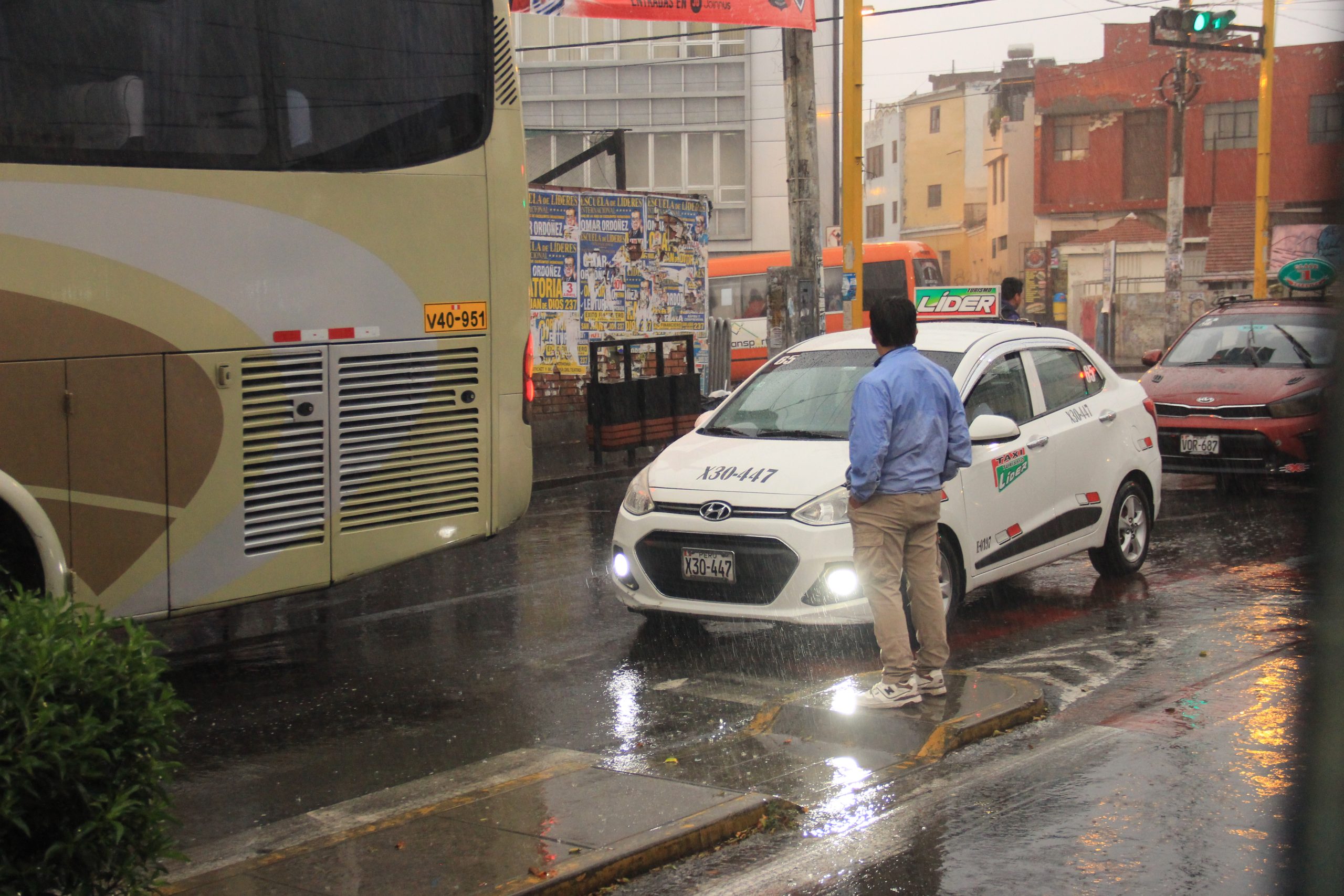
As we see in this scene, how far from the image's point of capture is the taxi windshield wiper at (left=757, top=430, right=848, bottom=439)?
793 cm

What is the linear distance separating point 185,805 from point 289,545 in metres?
1.77

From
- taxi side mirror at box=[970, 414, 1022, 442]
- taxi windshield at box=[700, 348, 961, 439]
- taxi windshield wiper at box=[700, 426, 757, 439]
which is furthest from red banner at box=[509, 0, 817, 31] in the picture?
taxi side mirror at box=[970, 414, 1022, 442]

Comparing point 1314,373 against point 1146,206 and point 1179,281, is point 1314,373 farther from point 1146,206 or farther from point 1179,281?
point 1146,206

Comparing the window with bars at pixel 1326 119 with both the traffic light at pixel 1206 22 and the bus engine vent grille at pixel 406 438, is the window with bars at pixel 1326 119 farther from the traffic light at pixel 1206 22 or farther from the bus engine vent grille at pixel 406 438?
the traffic light at pixel 1206 22

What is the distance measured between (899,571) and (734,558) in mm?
1263

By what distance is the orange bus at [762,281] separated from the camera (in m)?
31.5

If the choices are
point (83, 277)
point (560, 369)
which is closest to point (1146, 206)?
point (560, 369)

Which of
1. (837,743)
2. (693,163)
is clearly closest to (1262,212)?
(837,743)

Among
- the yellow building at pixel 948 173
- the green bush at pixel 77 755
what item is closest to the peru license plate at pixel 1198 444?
the green bush at pixel 77 755

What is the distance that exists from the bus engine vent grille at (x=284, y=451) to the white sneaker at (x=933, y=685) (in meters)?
3.08

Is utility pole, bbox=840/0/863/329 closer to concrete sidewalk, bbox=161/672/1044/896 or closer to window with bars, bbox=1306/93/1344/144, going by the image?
concrete sidewalk, bbox=161/672/1044/896

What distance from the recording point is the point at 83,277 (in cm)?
602

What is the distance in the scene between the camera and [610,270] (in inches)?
765

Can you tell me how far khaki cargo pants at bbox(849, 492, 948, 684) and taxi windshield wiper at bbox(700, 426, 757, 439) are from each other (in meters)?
2.02
